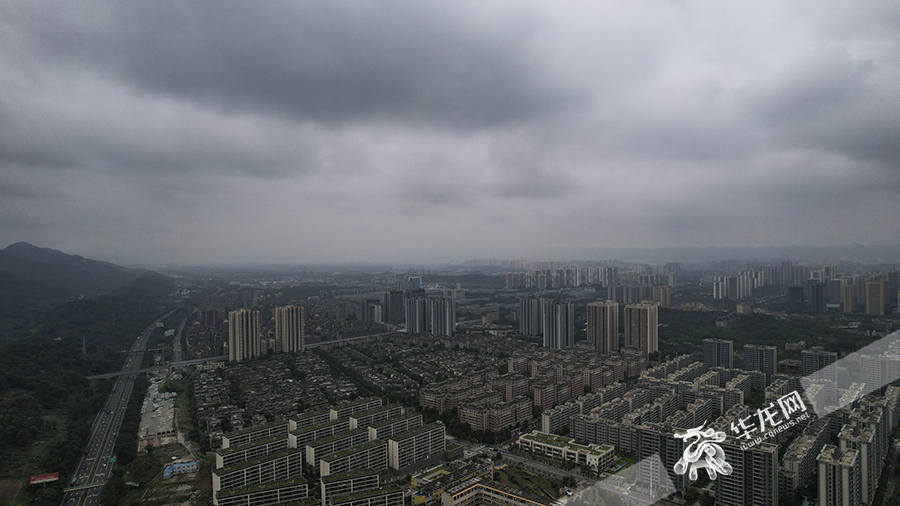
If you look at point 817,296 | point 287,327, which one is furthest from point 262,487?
point 817,296

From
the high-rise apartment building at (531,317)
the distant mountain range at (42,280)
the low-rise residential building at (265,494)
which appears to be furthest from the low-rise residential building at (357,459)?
the distant mountain range at (42,280)

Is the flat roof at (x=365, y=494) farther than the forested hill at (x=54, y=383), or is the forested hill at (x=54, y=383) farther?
the forested hill at (x=54, y=383)

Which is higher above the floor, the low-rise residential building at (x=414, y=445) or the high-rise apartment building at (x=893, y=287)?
the high-rise apartment building at (x=893, y=287)

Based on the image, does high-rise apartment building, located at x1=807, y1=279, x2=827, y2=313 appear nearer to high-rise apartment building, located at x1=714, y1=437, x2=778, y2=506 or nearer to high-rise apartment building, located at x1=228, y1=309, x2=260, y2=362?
high-rise apartment building, located at x1=714, y1=437, x2=778, y2=506

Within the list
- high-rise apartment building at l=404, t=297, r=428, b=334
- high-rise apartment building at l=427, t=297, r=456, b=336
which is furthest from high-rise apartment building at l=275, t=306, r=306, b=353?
high-rise apartment building at l=427, t=297, r=456, b=336

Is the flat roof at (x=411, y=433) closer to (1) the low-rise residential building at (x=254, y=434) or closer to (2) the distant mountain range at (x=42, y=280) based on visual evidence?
(1) the low-rise residential building at (x=254, y=434)

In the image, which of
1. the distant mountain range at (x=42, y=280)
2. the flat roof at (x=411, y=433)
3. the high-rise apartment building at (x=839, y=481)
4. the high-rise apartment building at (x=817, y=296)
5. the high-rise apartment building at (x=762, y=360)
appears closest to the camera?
the high-rise apartment building at (x=839, y=481)
